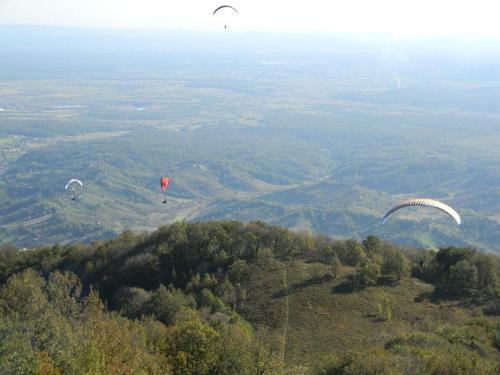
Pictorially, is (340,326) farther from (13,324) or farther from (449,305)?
(13,324)

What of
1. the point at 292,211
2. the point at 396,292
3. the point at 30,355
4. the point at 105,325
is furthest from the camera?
the point at 292,211

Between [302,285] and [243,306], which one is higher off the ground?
[302,285]

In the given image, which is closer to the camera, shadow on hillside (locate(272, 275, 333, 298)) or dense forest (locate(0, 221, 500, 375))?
dense forest (locate(0, 221, 500, 375))

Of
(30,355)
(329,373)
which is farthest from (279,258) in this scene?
(30,355)

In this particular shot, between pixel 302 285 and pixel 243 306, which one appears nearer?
pixel 243 306
